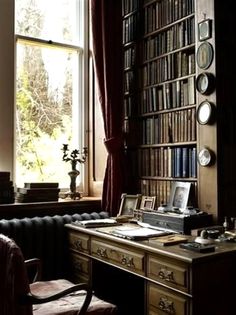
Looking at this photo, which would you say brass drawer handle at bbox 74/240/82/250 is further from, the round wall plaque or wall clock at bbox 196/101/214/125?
the round wall plaque

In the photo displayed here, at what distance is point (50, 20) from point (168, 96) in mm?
1498

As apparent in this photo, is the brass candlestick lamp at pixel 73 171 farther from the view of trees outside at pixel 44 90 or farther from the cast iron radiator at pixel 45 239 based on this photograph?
the cast iron radiator at pixel 45 239

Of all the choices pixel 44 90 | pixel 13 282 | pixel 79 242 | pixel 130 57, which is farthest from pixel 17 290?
pixel 130 57

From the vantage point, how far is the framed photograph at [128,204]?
10.2 ft

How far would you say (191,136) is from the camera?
113 inches

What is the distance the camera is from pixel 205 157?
2658 millimetres

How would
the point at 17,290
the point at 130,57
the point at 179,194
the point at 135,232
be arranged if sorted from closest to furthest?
1. the point at 17,290
2. the point at 135,232
3. the point at 179,194
4. the point at 130,57

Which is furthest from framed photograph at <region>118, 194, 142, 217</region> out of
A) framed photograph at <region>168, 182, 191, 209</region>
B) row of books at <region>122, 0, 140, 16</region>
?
row of books at <region>122, 0, 140, 16</region>

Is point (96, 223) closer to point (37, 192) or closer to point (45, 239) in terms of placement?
point (45, 239)

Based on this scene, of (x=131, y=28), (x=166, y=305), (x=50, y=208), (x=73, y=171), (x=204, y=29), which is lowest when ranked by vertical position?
(x=166, y=305)

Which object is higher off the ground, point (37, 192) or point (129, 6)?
point (129, 6)

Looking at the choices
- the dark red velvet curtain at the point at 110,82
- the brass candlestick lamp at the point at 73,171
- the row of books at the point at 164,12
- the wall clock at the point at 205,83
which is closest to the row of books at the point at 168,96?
the wall clock at the point at 205,83

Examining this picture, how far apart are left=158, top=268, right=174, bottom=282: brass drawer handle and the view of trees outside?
1802mm

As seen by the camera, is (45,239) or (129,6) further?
(129,6)
